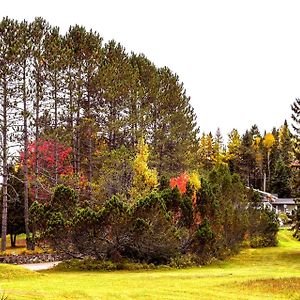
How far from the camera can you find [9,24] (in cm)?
3403

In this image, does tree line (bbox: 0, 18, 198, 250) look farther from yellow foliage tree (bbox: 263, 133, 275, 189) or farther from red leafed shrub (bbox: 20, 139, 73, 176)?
yellow foliage tree (bbox: 263, 133, 275, 189)

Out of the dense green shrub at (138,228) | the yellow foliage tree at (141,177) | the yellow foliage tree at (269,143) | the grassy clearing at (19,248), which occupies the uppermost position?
the yellow foliage tree at (269,143)

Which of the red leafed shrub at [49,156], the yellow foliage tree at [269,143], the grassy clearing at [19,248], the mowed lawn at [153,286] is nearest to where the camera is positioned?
the mowed lawn at [153,286]

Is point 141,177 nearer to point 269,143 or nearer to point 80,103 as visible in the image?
point 80,103

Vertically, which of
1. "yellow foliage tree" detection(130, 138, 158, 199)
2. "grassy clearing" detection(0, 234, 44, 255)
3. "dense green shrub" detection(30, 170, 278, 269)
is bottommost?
"grassy clearing" detection(0, 234, 44, 255)

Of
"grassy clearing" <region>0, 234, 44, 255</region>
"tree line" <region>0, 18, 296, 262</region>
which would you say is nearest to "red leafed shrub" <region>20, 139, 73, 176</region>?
"tree line" <region>0, 18, 296, 262</region>

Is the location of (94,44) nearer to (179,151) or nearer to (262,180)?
(179,151)

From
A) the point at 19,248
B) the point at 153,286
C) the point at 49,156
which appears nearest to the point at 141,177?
the point at 49,156

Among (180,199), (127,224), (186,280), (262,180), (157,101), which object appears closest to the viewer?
(186,280)

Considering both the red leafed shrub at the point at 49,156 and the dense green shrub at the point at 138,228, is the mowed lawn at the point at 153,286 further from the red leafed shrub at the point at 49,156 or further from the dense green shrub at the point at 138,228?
the red leafed shrub at the point at 49,156

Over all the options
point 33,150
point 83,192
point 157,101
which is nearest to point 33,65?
point 33,150

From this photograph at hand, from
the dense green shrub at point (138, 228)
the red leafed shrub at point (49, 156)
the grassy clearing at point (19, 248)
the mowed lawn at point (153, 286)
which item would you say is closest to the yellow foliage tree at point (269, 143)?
the grassy clearing at point (19, 248)

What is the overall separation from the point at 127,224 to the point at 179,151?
95.5ft

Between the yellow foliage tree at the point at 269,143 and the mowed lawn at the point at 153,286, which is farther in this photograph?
the yellow foliage tree at the point at 269,143
